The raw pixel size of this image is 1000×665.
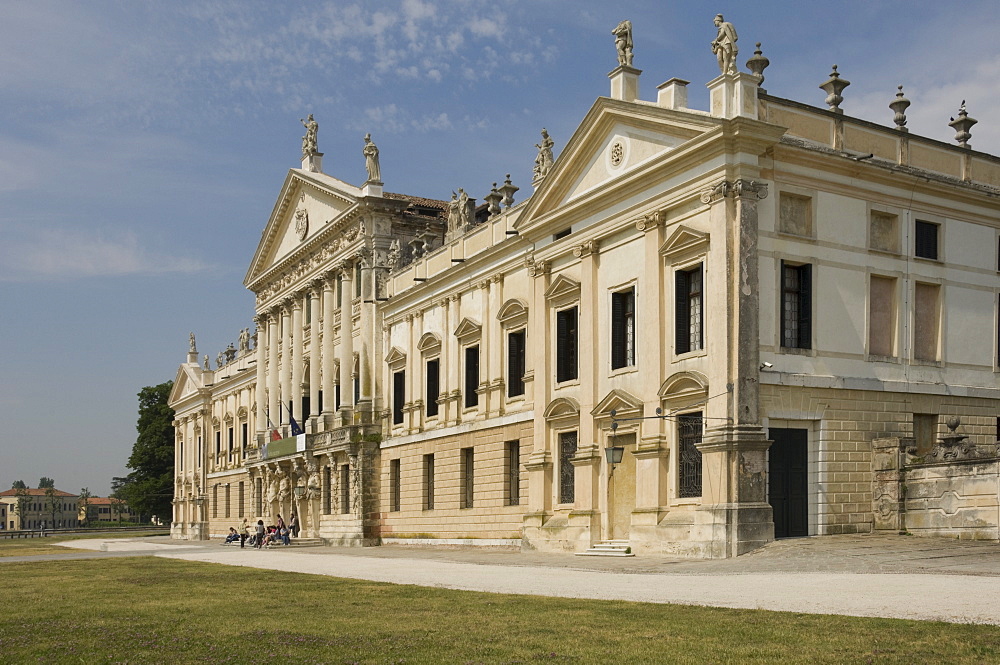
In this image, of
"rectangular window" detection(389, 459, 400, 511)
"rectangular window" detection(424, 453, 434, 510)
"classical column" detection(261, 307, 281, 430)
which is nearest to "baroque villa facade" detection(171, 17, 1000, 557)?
"rectangular window" detection(424, 453, 434, 510)

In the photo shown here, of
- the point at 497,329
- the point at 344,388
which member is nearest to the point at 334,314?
the point at 344,388

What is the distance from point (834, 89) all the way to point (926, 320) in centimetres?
621

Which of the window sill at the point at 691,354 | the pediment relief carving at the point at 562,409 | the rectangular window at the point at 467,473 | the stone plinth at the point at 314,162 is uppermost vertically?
the stone plinth at the point at 314,162

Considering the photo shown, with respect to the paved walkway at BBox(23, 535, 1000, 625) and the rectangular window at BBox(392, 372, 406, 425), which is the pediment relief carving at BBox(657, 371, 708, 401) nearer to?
the paved walkway at BBox(23, 535, 1000, 625)

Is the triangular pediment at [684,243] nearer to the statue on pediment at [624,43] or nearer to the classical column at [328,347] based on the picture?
the statue on pediment at [624,43]

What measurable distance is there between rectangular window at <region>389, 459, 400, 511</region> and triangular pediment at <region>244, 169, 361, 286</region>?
36.8 feet

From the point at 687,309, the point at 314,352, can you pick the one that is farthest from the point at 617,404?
the point at 314,352

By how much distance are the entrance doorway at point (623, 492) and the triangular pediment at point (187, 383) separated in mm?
53967

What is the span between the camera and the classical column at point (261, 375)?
62156mm

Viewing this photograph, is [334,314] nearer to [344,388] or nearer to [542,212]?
[344,388]

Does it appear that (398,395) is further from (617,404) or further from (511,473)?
(617,404)

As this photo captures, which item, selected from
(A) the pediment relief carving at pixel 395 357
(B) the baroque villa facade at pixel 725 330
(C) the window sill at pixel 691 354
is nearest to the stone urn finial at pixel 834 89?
(B) the baroque villa facade at pixel 725 330

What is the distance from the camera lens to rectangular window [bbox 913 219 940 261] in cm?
2847

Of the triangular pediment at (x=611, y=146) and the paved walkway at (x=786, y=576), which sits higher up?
the triangular pediment at (x=611, y=146)
